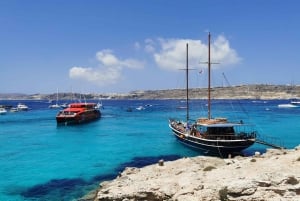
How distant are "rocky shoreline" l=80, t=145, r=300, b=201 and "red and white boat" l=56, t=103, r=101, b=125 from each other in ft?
212

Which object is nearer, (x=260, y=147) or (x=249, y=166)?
(x=249, y=166)

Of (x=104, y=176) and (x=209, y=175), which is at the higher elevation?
(x=209, y=175)

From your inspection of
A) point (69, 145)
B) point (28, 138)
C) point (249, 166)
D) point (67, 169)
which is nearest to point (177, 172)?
point (249, 166)

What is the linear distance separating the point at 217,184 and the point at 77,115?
245 feet

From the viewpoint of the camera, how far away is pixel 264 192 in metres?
18.5

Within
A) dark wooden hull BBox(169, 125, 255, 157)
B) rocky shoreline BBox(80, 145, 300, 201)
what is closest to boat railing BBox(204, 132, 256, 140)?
dark wooden hull BBox(169, 125, 255, 157)

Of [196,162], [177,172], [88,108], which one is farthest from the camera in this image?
[88,108]

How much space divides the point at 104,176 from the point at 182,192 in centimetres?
1466

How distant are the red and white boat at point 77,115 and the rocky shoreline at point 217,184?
6460 cm

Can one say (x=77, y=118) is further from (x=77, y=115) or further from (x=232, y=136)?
(x=232, y=136)

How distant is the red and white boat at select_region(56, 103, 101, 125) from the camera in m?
89.5

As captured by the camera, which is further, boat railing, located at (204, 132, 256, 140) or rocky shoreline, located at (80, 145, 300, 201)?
boat railing, located at (204, 132, 256, 140)

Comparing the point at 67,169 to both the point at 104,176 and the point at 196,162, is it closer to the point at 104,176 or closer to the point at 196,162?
the point at 104,176

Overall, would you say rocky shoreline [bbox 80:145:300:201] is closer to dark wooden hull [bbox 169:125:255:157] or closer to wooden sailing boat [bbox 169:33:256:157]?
dark wooden hull [bbox 169:125:255:157]
